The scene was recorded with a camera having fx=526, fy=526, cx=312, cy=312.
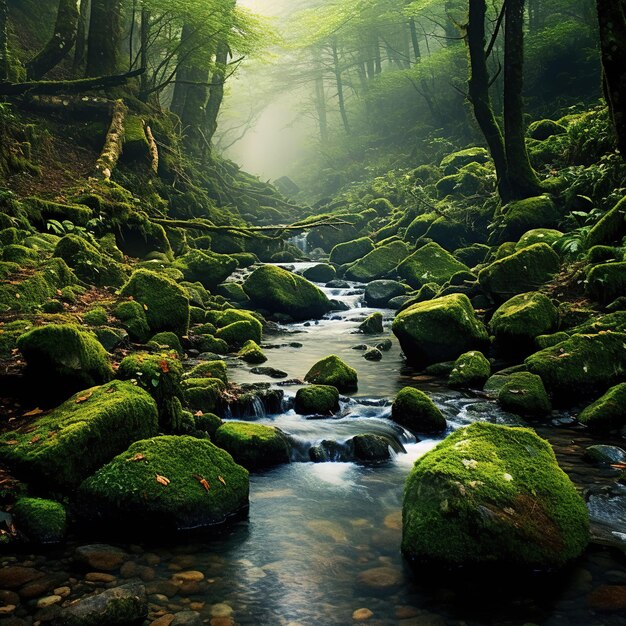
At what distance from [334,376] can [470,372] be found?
2.00 m

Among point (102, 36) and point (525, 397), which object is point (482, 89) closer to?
point (525, 397)

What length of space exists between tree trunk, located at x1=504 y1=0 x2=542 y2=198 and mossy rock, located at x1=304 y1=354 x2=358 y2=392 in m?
8.27

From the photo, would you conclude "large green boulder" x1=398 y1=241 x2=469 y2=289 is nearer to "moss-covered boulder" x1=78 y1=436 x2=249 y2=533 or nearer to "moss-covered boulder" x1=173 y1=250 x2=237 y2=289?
"moss-covered boulder" x1=173 y1=250 x2=237 y2=289

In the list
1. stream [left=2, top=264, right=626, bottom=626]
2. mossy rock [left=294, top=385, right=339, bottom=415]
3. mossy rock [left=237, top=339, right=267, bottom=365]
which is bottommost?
stream [left=2, top=264, right=626, bottom=626]

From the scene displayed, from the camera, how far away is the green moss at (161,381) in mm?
4980

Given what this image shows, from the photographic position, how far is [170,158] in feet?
64.2

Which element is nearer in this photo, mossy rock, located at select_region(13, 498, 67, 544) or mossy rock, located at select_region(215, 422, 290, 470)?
mossy rock, located at select_region(13, 498, 67, 544)

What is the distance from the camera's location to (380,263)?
57.1ft

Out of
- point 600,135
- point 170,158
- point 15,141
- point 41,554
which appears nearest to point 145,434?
point 41,554

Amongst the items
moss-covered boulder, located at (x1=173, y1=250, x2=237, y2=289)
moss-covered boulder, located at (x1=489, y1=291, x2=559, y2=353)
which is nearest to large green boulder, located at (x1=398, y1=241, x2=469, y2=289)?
moss-covered boulder, located at (x1=173, y1=250, x2=237, y2=289)

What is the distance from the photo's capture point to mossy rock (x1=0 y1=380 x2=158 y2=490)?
12.4 feet

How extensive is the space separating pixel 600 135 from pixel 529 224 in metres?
3.12

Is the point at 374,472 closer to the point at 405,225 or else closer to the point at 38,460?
the point at 38,460

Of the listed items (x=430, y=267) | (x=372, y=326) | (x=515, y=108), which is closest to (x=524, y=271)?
(x=372, y=326)
